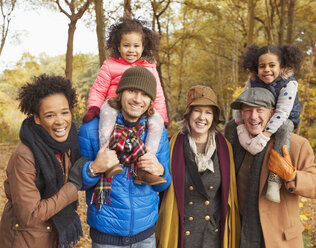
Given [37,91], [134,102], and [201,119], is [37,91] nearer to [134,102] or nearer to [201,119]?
[134,102]

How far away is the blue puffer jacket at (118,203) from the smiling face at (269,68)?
1.71m

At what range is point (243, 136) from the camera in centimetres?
277

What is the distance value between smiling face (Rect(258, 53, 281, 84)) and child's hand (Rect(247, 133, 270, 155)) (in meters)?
0.85

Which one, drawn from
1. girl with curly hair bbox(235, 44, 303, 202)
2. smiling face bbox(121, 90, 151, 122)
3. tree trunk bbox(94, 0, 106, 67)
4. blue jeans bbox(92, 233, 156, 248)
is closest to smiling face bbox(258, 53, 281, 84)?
girl with curly hair bbox(235, 44, 303, 202)

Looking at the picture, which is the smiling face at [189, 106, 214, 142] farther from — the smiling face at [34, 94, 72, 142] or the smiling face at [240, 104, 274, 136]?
the smiling face at [34, 94, 72, 142]

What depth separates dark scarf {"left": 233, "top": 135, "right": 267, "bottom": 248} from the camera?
8.54 feet

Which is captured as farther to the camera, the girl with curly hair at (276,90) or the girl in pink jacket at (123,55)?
the girl in pink jacket at (123,55)

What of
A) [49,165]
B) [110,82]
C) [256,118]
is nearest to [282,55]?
[256,118]

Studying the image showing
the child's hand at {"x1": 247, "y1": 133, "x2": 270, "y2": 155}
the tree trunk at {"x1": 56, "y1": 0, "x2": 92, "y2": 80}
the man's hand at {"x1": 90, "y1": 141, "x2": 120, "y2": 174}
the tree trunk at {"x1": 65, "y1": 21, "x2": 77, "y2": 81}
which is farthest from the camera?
the tree trunk at {"x1": 65, "y1": 21, "x2": 77, "y2": 81}

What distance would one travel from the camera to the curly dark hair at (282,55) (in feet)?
10.0

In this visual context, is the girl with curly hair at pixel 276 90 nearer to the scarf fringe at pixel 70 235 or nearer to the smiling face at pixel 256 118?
the smiling face at pixel 256 118

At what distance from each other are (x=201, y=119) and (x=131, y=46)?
3.82ft

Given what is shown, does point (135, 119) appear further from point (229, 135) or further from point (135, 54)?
point (229, 135)

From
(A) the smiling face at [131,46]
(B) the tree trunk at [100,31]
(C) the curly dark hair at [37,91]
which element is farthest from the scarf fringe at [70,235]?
(B) the tree trunk at [100,31]
